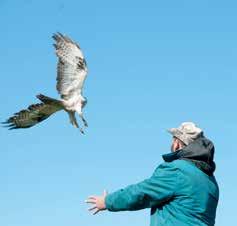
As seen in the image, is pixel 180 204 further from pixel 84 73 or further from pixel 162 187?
pixel 84 73

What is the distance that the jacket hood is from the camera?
6.57 metres

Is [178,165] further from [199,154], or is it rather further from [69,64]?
[69,64]

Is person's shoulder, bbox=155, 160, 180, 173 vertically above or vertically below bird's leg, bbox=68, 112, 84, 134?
below

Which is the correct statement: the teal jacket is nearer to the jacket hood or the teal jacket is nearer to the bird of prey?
the jacket hood

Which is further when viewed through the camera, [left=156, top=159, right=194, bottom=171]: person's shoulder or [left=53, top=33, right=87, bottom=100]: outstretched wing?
[left=53, top=33, right=87, bottom=100]: outstretched wing

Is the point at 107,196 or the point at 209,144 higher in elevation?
the point at 209,144

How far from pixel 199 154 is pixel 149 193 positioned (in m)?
0.54

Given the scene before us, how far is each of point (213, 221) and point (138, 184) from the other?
748 mm

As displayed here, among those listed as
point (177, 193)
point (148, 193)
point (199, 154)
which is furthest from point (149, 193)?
point (199, 154)

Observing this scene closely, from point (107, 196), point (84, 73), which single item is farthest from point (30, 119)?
point (107, 196)

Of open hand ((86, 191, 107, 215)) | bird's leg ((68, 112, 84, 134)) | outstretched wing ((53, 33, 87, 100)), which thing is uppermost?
outstretched wing ((53, 33, 87, 100))

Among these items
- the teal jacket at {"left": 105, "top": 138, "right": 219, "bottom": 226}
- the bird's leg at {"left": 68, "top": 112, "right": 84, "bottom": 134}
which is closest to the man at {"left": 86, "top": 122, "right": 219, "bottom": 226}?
the teal jacket at {"left": 105, "top": 138, "right": 219, "bottom": 226}

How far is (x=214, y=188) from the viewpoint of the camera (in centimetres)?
671

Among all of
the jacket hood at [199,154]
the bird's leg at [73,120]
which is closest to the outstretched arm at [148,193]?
the jacket hood at [199,154]
